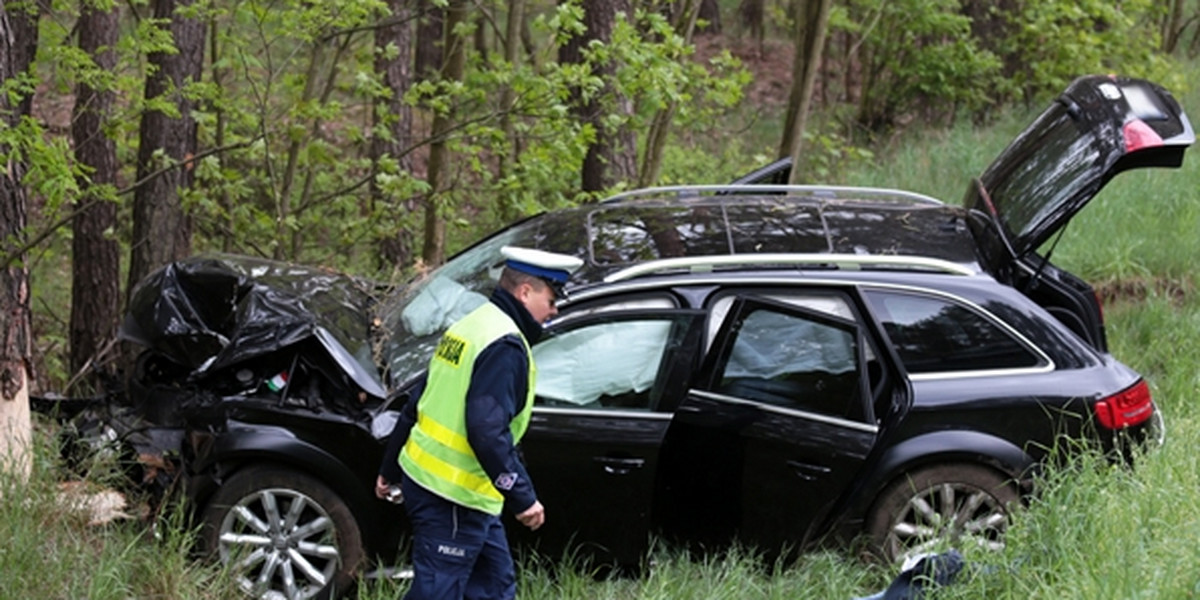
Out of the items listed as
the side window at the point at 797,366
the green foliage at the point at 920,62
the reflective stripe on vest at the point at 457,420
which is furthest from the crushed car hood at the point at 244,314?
the green foliage at the point at 920,62

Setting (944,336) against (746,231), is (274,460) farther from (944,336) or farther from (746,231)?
(944,336)

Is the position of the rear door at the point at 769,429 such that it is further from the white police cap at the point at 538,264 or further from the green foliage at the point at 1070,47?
the green foliage at the point at 1070,47

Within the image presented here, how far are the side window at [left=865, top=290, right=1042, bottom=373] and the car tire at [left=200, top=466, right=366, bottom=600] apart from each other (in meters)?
2.38

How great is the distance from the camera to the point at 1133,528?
422cm

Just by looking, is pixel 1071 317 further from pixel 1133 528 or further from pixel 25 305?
pixel 25 305

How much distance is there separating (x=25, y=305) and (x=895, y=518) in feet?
13.8

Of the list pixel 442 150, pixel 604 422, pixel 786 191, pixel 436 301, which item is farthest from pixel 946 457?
pixel 442 150

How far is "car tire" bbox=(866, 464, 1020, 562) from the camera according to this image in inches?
197

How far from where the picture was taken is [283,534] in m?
4.95

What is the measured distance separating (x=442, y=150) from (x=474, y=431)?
667 centimetres

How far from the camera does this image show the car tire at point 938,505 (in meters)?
5.02

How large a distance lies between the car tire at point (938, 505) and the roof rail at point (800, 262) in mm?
838

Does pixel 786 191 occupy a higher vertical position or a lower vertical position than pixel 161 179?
higher

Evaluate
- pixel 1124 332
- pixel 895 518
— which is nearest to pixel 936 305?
pixel 895 518
